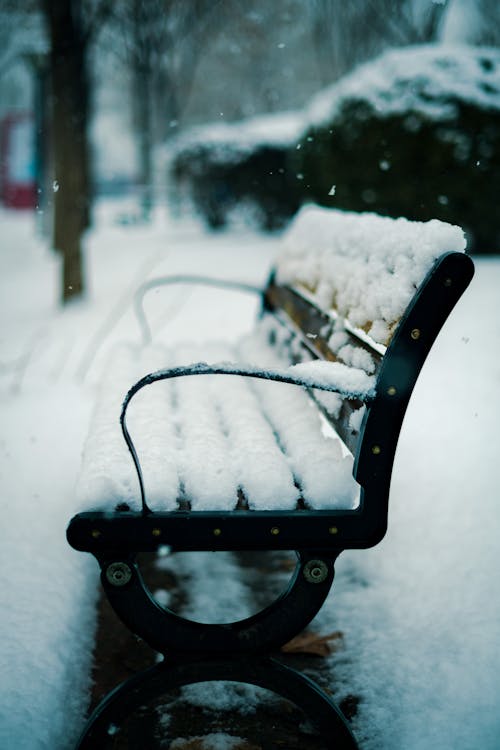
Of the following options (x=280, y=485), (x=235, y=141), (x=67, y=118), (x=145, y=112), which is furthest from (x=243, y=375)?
(x=145, y=112)

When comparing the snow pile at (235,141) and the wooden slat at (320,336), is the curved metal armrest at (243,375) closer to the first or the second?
the wooden slat at (320,336)

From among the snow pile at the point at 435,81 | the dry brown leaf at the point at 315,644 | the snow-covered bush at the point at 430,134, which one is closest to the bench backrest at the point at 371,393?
the dry brown leaf at the point at 315,644

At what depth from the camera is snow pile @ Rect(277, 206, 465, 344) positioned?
142 cm

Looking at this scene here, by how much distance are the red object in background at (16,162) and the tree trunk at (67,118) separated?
18388 millimetres

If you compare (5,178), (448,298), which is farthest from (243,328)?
(5,178)

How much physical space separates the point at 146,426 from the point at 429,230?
0.88m

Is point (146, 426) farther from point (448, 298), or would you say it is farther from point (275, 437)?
point (448, 298)

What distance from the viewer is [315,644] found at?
7.15 ft

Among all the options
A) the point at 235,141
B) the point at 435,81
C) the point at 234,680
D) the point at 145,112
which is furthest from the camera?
the point at 145,112

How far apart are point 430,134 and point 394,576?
5.10m

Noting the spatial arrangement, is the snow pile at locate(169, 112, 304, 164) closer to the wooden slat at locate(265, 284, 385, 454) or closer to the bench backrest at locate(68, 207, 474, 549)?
the wooden slat at locate(265, 284, 385, 454)

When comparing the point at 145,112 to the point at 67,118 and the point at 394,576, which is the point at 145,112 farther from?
the point at 394,576

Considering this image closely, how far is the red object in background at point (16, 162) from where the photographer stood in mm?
24078

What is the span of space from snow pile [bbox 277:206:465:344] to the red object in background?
77.0ft
